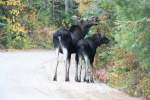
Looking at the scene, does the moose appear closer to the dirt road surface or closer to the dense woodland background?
the dirt road surface

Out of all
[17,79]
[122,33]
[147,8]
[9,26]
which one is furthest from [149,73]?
[9,26]

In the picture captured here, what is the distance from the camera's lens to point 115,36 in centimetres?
1728

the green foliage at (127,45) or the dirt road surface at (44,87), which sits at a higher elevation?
the green foliage at (127,45)

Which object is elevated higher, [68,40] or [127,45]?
[127,45]

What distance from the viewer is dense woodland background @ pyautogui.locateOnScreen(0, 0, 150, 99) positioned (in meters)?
14.6

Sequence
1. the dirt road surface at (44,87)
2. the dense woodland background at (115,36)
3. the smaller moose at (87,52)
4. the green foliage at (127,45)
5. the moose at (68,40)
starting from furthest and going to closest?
1. the moose at (68,40)
2. the smaller moose at (87,52)
3. the dirt road surface at (44,87)
4. the dense woodland background at (115,36)
5. the green foliage at (127,45)

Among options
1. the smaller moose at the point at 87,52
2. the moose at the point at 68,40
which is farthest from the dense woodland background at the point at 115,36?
the moose at the point at 68,40

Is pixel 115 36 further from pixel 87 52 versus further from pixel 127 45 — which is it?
pixel 87 52

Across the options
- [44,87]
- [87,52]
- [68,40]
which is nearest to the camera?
[44,87]

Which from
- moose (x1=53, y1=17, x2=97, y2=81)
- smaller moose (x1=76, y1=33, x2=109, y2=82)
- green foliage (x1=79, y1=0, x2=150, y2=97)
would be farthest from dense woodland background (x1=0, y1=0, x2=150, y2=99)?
moose (x1=53, y1=17, x2=97, y2=81)

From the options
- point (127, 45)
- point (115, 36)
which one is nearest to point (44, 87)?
point (115, 36)

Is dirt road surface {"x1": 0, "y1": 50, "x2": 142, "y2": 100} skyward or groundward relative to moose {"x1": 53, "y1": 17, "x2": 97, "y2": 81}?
groundward

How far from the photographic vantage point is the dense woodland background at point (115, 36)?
47.8 ft

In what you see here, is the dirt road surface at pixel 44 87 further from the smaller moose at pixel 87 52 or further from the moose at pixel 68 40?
the moose at pixel 68 40
